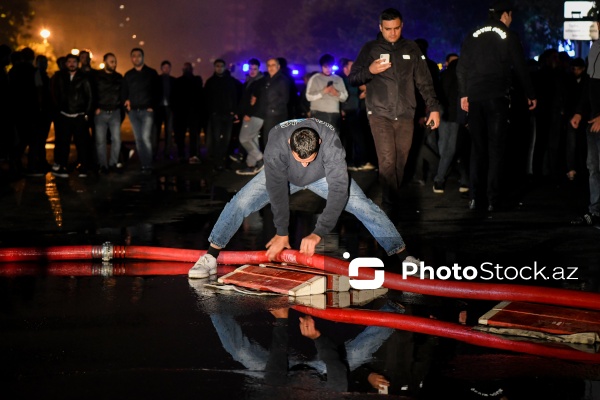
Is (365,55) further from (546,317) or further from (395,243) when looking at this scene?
(546,317)

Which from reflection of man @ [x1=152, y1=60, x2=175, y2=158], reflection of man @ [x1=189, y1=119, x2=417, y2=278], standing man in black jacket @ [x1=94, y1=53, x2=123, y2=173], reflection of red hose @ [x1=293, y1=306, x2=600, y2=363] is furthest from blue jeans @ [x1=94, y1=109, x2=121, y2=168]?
reflection of red hose @ [x1=293, y1=306, x2=600, y2=363]

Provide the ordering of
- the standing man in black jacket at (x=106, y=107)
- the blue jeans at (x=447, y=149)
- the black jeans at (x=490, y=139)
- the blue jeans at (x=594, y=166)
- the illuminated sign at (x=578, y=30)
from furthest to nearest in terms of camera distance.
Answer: the illuminated sign at (x=578, y=30) → the standing man in black jacket at (x=106, y=107) → the blue jeans at (x=447, y=149) → the black jeans at (x=490, y=139) → the blue jeans at (x=594, y=166)

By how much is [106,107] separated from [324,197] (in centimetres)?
1035

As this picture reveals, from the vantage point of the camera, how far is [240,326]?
700 centimetres

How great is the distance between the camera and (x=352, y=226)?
37.6 ft

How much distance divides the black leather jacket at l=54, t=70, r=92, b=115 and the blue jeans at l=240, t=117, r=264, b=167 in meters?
2.69

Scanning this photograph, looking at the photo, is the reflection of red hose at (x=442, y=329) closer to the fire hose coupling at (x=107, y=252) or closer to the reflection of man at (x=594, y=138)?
the fire hose coupling at (x=107, y=252)

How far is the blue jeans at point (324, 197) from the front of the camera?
27.5ft

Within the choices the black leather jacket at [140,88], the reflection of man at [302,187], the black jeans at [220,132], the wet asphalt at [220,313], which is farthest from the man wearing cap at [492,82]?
the black jeans at [220,132]

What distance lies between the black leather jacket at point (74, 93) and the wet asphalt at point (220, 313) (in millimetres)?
4169

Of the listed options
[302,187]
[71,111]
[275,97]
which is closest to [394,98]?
[302,187]

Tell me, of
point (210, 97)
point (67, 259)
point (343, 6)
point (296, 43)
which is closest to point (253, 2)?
point (296, 43)

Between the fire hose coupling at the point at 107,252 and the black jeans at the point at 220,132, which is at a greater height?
the black jeans at the point at 220,132

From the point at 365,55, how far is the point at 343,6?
177 ft
